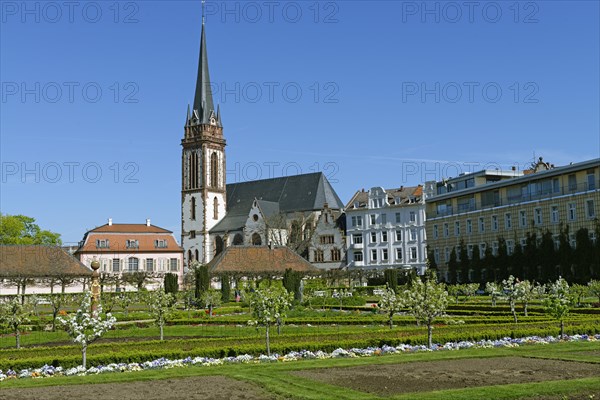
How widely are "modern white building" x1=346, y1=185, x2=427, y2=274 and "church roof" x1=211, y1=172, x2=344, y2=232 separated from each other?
10.4 metres

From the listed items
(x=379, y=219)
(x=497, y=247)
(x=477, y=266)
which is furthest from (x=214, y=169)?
(x=497, y=247)

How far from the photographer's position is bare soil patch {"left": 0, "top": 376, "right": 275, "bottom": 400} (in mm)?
14617

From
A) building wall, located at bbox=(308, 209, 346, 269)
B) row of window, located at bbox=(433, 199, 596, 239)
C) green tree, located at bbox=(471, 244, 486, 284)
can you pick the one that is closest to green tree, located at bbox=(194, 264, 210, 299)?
green tree, located at bbox=(471, 244, 486, 284)

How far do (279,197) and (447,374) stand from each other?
3937 inches

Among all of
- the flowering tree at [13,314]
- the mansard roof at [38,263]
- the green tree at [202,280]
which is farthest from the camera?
the mansard roof at [38,263]

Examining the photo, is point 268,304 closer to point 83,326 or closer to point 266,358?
point 266,358

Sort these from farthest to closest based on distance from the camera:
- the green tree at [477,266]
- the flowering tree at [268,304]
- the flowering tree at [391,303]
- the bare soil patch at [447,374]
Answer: the green tree at [477,266]
the flowering tree at [391,303]
the flowering tree at [268,304]
the bare soil patch at [447,374]

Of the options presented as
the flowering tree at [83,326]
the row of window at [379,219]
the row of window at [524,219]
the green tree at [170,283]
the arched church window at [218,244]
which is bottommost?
the flowering tree at [83,326]

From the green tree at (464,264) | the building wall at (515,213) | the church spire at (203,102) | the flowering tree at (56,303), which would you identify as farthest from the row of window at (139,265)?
the flowering tree at (56,303)

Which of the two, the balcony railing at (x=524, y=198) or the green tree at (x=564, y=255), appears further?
the green tree at (x=564, y=255)

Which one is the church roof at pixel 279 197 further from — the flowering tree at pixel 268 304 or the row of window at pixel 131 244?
the flowering tree at pixel 268 304

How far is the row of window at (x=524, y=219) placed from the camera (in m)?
57.9

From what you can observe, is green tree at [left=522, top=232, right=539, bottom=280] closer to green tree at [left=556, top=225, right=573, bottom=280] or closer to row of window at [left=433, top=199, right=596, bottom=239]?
row of window at [left=433, top=199, right=596, bottom=239]

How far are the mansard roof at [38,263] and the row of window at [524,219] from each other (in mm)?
36739
